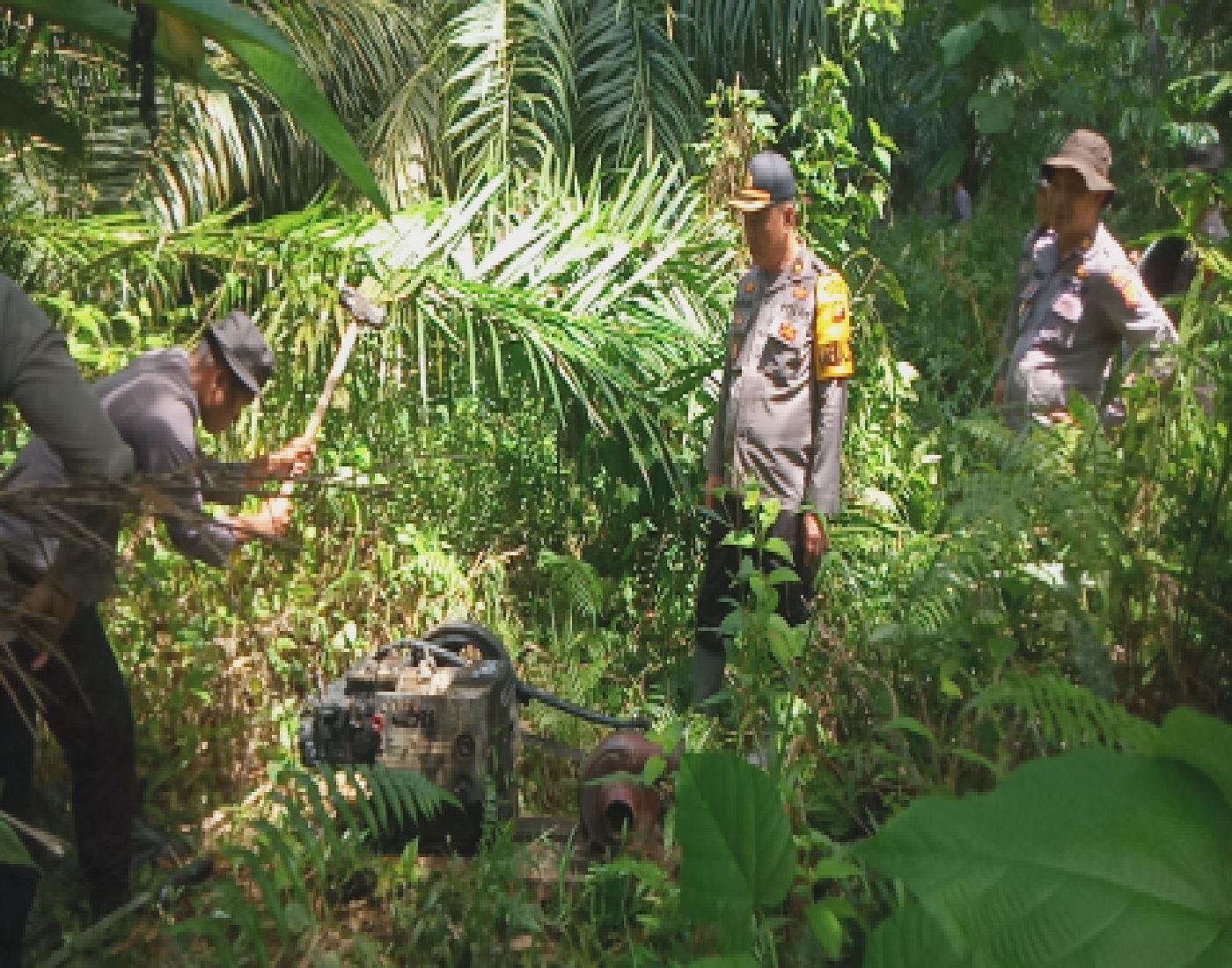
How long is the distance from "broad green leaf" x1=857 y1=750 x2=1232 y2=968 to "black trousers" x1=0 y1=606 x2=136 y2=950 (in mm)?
2939

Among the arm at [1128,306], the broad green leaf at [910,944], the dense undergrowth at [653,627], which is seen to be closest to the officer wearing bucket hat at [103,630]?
the dense undergrowth at [653,627]

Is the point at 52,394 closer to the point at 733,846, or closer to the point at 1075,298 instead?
the point at 733,846

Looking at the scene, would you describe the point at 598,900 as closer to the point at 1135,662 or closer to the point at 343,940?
the point at 343,940

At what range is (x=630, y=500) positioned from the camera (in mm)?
5703

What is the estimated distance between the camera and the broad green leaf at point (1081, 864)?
40.3 inches

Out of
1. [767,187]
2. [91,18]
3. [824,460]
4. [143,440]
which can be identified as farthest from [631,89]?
[91,18]

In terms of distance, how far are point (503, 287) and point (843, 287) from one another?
6.17ft

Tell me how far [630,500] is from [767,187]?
63.0 inches

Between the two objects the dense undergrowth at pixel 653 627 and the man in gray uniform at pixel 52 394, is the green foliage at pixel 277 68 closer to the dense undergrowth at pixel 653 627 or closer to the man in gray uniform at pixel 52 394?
the dense undergrowth at pixel 653 627

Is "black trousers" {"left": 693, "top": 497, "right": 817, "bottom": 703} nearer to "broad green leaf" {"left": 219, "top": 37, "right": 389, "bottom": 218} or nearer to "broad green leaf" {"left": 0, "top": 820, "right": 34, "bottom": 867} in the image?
"broad green leaf" {"left": 0, "top": 820, "right": 34, "bottom": 867}

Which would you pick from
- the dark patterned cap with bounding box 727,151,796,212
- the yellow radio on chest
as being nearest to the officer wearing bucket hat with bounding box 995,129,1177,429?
the yellow radio on chest

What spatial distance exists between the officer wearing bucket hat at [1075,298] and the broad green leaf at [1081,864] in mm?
3276

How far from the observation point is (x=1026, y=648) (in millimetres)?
2787

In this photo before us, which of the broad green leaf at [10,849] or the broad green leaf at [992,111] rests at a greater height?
the broad green leaf at [992,111]
